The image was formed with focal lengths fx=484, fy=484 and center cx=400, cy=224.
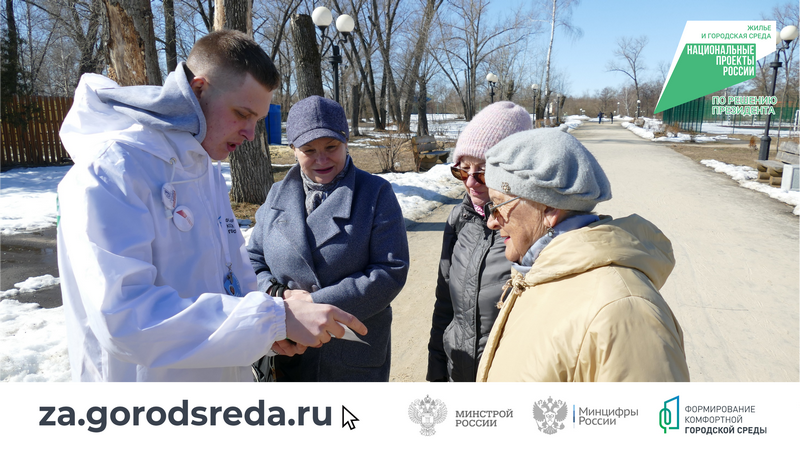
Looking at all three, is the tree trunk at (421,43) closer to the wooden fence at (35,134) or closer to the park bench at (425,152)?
the park bench at (425,152)

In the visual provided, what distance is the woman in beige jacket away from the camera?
3.80 feet

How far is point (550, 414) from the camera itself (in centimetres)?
150

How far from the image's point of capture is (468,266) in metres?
2.27

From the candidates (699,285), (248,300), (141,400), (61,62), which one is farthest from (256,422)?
(61,62)

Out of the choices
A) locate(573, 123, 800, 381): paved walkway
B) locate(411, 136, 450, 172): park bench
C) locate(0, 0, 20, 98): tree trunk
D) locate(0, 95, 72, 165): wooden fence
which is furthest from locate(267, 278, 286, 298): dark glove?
locate(0, 0, 20, 98): tree trunk

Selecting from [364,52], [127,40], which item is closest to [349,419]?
[127,40]

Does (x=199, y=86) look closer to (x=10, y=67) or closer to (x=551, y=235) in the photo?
(x=551, y=235)

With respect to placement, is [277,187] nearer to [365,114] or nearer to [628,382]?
[628,382]

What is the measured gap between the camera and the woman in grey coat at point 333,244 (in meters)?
2.21


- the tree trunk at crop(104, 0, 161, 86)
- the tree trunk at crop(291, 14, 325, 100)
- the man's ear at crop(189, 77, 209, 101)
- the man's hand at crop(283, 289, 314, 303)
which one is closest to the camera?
the man's ear at crop(189, 77, 209, 101)

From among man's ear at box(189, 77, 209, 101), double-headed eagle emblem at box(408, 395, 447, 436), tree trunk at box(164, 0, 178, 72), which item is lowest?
double-headed eagle emblem at box(408, 395, 447, 436)

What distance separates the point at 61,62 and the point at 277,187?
136 feet

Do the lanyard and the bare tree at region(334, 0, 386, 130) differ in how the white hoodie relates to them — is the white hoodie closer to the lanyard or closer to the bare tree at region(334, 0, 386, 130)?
the lanyard

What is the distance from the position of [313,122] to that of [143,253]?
1066mm
